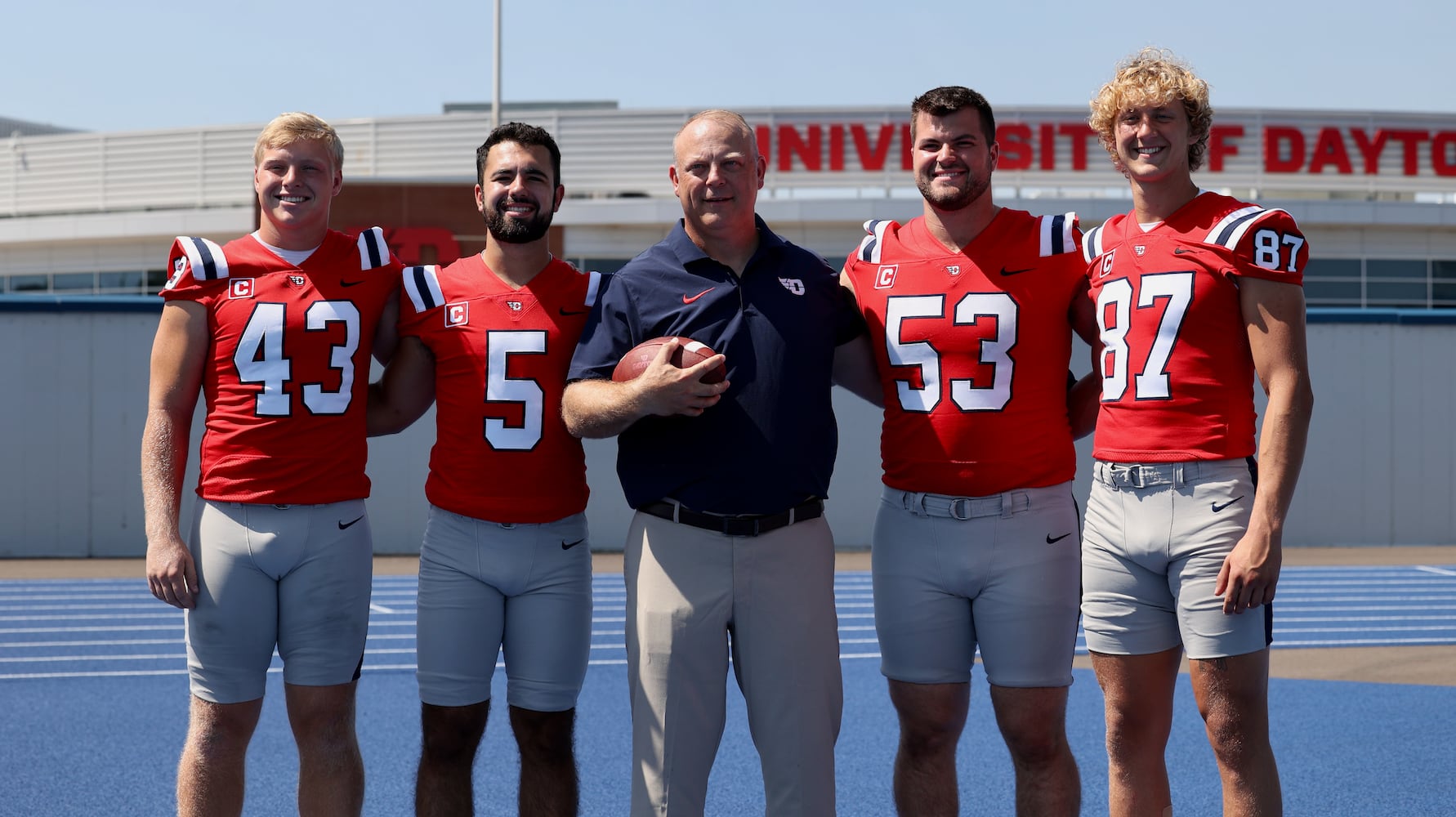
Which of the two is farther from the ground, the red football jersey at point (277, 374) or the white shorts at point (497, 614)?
the red football jersey at point (277, 374)

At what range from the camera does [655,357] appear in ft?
9.13

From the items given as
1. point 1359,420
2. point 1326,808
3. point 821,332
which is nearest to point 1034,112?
point 1359,420

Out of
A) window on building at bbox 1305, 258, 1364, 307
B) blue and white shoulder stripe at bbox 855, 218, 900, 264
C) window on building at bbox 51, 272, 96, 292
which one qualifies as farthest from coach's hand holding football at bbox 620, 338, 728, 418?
window on building at bbox 51, 272, 96, 292

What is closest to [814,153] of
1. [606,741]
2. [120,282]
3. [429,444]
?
[429,444]

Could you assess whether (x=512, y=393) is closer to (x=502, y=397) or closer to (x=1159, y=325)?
(x=502, y=397)

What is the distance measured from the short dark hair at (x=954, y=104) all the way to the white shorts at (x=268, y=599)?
6.42ft

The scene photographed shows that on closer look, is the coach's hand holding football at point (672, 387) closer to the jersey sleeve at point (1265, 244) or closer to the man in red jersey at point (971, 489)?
the man in red jersey at point (971, 489)

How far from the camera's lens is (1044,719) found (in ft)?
9.99

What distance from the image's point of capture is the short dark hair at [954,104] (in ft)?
10.3

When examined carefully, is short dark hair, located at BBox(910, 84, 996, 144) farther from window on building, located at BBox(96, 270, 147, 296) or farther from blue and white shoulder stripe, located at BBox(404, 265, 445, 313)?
window on building, located at BBox(96, 270, 147, 296)


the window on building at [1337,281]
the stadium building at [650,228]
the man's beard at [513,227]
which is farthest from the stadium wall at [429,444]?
the man's beard at [513,227]

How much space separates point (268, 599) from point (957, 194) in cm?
218

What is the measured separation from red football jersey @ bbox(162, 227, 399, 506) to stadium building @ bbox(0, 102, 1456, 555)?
8.58 metres

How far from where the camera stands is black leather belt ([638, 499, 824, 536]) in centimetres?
294
